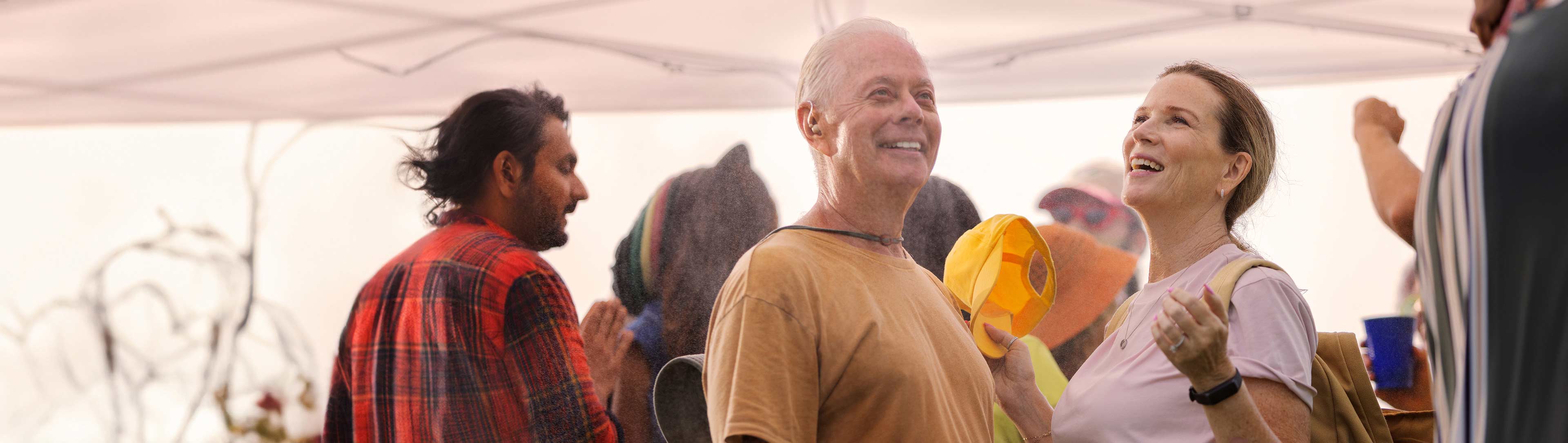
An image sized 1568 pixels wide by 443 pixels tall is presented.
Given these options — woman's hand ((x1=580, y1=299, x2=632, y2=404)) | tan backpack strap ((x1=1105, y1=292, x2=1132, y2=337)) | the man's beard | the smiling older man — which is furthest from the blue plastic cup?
the man's beard

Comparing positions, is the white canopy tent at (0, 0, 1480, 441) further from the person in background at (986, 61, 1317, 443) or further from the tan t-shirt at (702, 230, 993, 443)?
the tan t-shirt at (702, 230, 993, 443)

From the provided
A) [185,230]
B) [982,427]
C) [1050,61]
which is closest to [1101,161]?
[1050,61]

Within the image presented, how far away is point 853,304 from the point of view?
50.2 inches

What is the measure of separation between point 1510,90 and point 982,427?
31.9 inches

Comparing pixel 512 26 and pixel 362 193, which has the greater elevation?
pixel 512 26

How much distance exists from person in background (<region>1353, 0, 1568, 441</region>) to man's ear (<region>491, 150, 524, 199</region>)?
1.52 meters

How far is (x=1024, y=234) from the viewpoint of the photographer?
1.93 metres

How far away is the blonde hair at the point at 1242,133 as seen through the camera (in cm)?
171

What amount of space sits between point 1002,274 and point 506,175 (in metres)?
0.96

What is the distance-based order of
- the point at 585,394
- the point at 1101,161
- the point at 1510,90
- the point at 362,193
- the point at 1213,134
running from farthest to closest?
1. the point at 1101,161
2. the point at 362,193
3. the point at 585,394
4. the point at 1213,134
5. the point at 1510,90

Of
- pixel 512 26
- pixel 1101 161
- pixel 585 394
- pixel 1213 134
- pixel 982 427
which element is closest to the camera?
pixel 982 427

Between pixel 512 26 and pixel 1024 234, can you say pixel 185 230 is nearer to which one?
pixel 512 26

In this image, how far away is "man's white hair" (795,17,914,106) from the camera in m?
1.40

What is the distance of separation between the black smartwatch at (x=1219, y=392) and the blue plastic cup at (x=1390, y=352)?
104 centimetres
